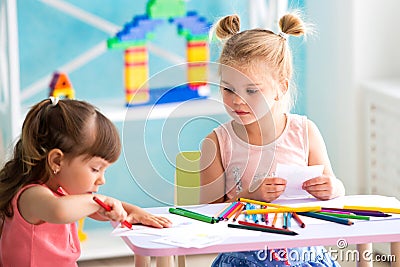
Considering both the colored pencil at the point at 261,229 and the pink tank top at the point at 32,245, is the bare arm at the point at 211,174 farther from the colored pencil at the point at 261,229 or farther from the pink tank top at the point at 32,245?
the pink tank top at the point at 32,245

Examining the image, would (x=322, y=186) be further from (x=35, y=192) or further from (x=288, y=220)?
(x=35, y=192)

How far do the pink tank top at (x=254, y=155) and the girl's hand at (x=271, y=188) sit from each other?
0.10 ft

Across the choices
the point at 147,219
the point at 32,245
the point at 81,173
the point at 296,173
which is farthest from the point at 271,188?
the point at 32,245

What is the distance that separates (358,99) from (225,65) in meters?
1.41

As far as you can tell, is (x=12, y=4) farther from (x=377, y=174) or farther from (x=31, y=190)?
(x=377, y=174)

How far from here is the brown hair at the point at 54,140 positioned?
1865mm

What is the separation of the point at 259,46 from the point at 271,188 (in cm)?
37

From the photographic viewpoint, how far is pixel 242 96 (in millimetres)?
1987

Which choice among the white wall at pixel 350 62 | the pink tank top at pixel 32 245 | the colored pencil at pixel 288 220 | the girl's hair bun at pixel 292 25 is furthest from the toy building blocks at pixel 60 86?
the colored pencil at pixel 288 220

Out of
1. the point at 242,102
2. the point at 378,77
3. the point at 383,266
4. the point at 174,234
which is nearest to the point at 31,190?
the point at 174,234

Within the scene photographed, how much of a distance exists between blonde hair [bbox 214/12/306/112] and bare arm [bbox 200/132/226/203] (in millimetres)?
209

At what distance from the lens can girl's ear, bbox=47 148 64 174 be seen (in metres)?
1.86

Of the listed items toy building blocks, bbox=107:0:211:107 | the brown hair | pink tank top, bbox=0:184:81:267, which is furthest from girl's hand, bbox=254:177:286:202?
toy building blocks, bbox=107:0:211:107

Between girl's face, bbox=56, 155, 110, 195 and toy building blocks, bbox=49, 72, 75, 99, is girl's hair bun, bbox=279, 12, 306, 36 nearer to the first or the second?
girl's face, bbox=56, 155, 110, 195
